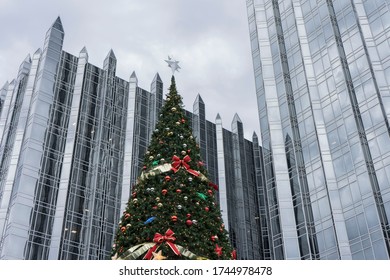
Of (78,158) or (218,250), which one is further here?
(78,158)

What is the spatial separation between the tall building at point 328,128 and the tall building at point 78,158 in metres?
15.2

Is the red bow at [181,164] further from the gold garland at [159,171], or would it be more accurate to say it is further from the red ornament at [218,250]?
the red ornament at [218,250]

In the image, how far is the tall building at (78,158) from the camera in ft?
140

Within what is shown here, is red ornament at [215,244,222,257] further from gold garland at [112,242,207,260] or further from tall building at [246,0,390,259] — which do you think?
tall building at [246,0,390,259]

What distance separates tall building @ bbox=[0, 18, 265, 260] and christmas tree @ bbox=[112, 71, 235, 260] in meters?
29.8

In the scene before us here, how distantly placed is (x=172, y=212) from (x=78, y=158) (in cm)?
3858

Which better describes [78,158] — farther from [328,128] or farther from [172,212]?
[172,212]

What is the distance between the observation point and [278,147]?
4391 cm

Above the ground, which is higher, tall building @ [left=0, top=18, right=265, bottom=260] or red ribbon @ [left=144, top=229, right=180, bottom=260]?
tall building @ [left=0, top=18, right=265, bottom=260]

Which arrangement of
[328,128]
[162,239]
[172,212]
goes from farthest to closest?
1. [328,128]
2. [172,212]
3. [162,239]

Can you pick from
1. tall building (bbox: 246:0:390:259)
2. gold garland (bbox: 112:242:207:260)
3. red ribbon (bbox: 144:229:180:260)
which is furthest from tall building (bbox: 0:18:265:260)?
red ribbon (bbox: 144:229:180:260)

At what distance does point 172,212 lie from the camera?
479 inches

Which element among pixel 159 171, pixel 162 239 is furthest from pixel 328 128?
pixel 162 239

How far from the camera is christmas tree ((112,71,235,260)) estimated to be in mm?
11531
